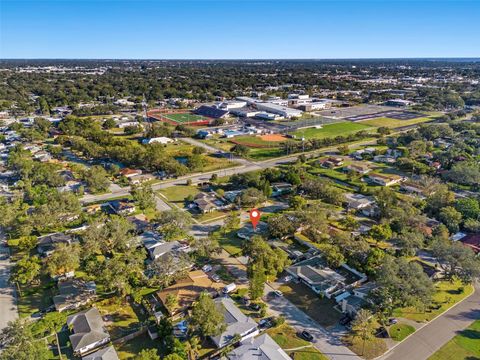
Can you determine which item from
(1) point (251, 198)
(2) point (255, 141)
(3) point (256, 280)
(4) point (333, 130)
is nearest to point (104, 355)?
(3) point (256, 280)

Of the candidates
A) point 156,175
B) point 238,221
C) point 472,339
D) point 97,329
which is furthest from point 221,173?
point 472,339

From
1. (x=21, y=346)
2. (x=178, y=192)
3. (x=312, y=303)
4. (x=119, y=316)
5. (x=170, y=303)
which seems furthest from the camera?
(x=178, y=192)

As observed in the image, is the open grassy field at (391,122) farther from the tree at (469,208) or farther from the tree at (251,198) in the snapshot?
the tree at (251,198)

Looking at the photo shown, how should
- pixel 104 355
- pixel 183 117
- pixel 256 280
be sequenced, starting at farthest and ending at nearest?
pixel 183 117 → pixel 256 280 → pixel 104 355

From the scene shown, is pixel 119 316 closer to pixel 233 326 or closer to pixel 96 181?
pixel 233 326

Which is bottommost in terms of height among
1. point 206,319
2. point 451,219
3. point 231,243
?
point 231,243

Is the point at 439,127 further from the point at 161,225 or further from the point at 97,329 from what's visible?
the point at 97,329
